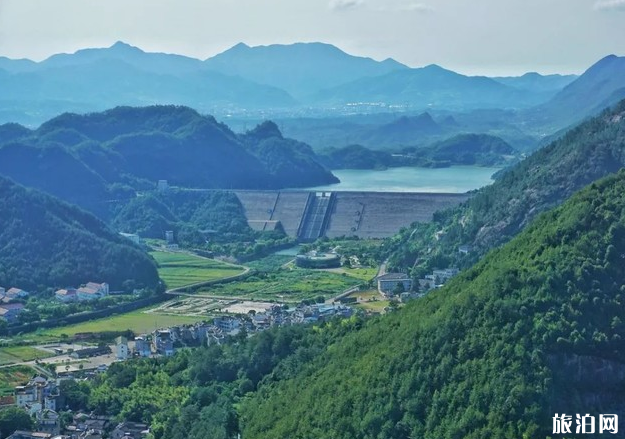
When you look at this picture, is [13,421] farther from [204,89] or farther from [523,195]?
[204,89]

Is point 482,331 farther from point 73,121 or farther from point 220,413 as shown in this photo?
point 73,121

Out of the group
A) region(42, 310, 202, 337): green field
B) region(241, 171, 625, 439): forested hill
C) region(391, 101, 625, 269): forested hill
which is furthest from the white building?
region(241, 171, 625, 439): forested hill

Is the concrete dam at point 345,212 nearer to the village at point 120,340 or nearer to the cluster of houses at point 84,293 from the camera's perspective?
the village at point 120,340

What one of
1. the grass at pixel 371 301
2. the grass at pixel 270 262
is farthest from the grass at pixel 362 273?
the grass at pixel 371 301

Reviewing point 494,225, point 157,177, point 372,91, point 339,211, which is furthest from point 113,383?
point 372,91

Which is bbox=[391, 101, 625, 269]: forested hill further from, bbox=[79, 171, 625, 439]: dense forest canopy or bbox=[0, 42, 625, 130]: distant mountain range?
bbox=[0, 42, 625, 130]: distant mountain range
